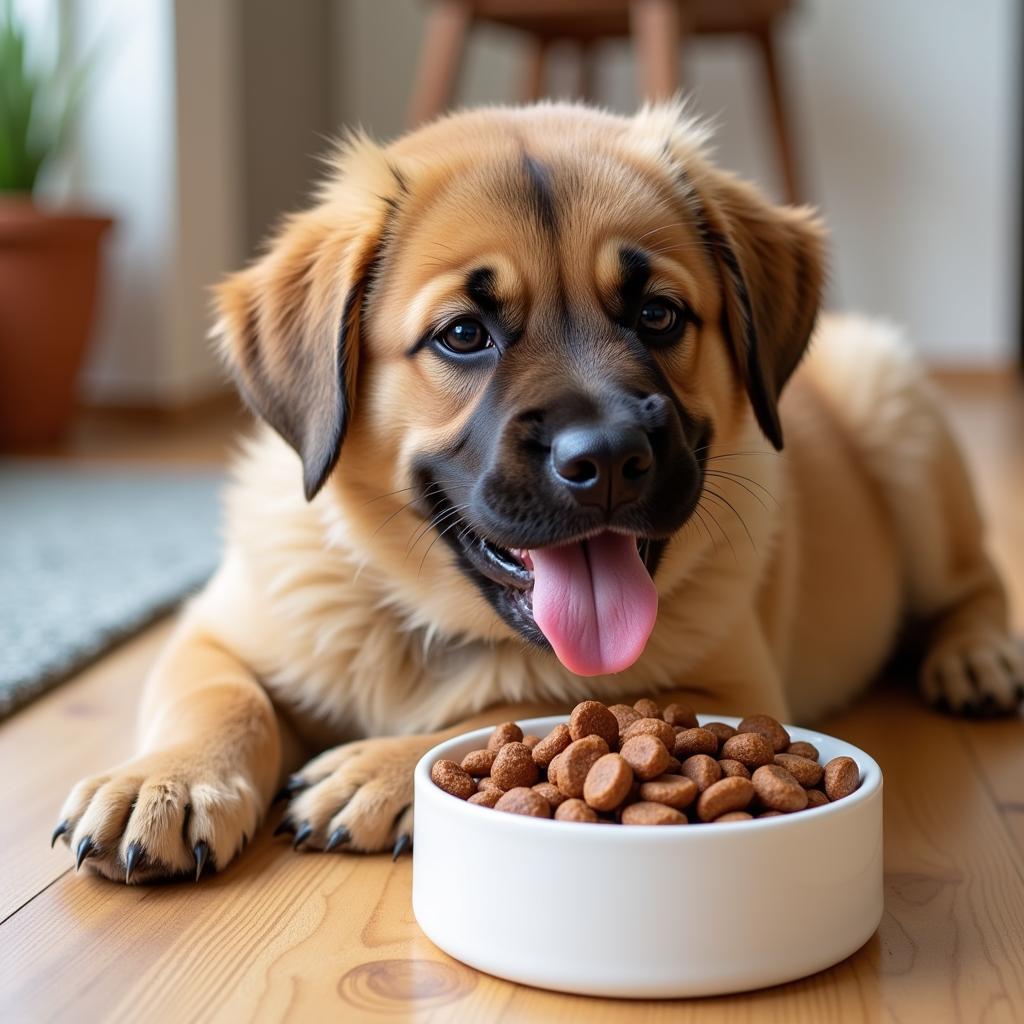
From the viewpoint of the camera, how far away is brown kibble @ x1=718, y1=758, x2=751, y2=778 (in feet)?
4.95

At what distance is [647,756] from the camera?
149 centimetres

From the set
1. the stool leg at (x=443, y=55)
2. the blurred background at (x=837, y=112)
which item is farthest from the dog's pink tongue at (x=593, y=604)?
the blurred background at (x=837, y=112)

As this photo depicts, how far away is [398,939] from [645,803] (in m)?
0.33

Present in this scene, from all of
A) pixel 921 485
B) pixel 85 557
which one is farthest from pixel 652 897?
pixel 85 557

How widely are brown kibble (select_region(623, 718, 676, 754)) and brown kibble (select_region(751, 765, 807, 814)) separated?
11cm

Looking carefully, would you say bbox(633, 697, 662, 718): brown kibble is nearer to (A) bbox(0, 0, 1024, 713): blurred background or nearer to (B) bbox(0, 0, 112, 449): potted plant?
(A) bbox(0, 0, 1024, 713): blurred background

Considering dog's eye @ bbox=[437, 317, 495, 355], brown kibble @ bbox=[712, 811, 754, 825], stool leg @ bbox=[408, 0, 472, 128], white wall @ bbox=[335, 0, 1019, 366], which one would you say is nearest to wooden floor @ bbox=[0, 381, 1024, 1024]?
brown kibble @ bbox=[712, 811, 754, 825]

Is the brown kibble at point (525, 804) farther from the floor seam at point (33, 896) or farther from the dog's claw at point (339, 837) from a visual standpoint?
the floor seam at point (33, 896)

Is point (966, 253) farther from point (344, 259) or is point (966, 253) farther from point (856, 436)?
point (344, 259)

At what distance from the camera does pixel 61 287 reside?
5422mm

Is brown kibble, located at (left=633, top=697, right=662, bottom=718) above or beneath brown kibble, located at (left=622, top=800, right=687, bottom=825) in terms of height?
above

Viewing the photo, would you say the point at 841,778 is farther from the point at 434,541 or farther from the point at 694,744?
the point at 434,541

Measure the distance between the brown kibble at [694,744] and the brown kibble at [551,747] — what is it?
119 mm

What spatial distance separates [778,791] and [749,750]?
0.10 m
